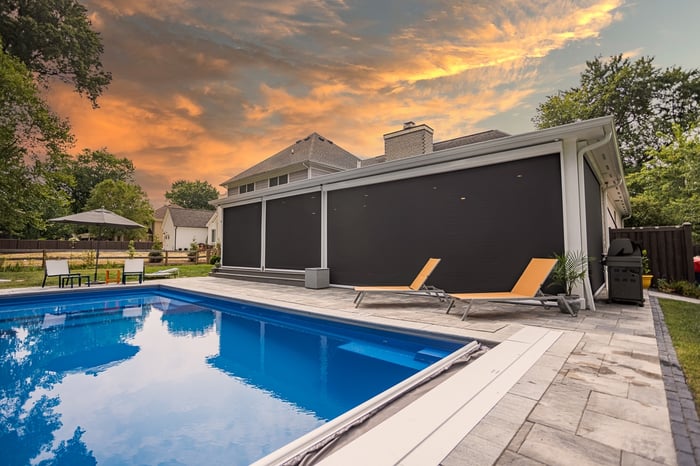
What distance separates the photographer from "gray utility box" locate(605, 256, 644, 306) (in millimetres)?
5902

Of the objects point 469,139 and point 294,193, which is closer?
point 294,193

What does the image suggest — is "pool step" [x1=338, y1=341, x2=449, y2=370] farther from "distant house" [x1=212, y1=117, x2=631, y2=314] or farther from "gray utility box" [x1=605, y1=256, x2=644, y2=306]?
"gray utility box" [x1=605, y1=256, x2=644, y2=306]

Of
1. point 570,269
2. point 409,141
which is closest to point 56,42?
point 409,141

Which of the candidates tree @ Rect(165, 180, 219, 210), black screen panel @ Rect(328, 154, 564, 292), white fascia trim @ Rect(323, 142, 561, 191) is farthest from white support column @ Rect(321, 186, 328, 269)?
tree @ Rect(165, 180, 219, 210)

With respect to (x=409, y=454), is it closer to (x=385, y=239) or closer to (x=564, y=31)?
(x=385, y=239)

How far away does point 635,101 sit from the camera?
72.7 feet

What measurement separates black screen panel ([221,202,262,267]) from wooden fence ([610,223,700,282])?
12.0 metres

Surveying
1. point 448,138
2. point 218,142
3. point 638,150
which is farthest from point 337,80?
point 638,150

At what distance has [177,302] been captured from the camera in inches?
354

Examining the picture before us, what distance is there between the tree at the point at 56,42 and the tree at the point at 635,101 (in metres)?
29.3

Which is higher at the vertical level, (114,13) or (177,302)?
(114,13)

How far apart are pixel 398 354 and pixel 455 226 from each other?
3.78 m

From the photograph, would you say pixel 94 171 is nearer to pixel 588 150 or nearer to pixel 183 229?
pixel 183 229

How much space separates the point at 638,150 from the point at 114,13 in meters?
30.1
